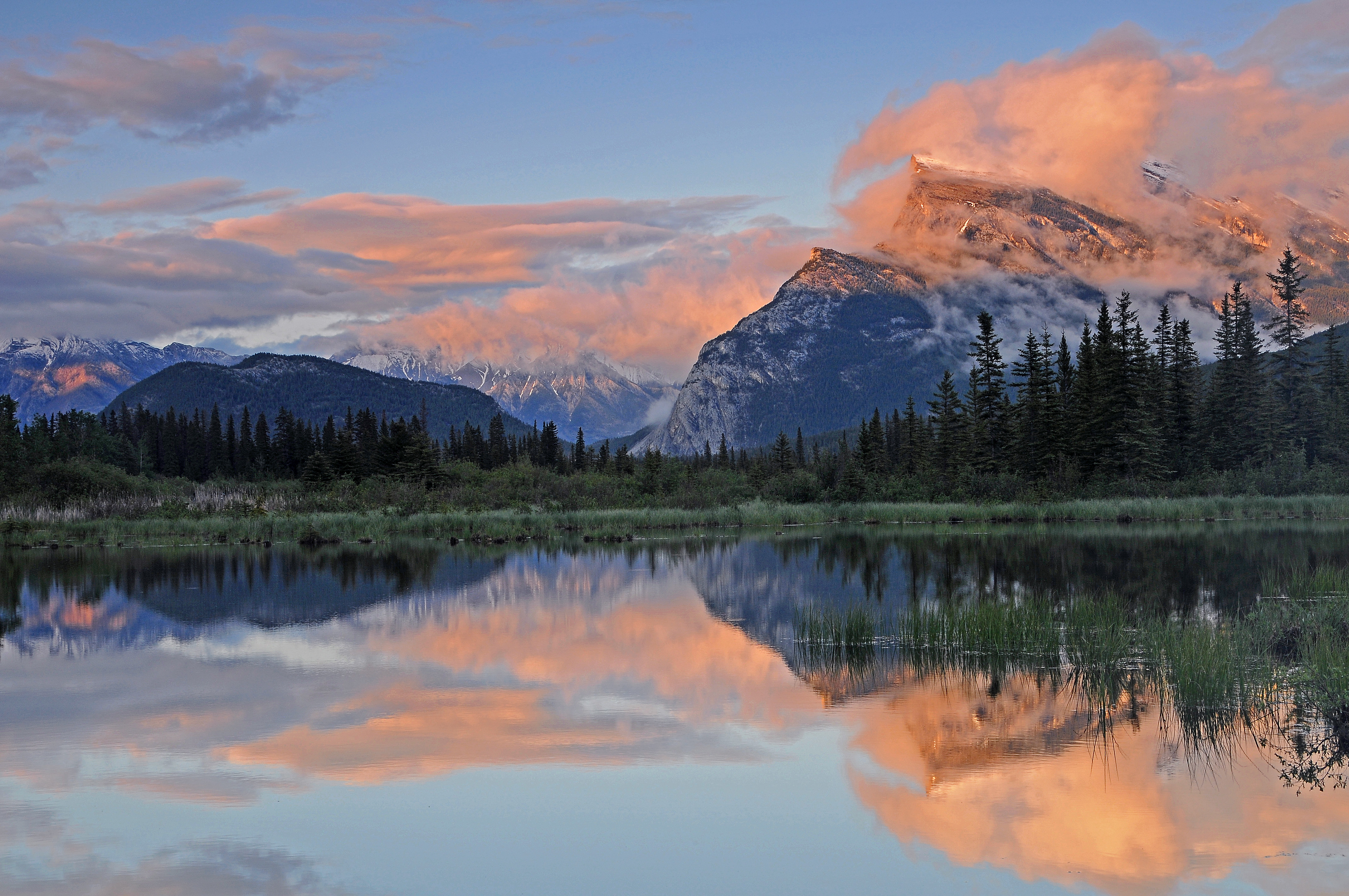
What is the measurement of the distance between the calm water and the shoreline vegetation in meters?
34.5

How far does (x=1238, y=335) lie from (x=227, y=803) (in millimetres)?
96904

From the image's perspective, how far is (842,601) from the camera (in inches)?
1113

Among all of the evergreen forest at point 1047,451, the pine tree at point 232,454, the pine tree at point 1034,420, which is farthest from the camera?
the pine tree at point 232,454

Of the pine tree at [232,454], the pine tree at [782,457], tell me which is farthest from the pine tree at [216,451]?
the pine tree at [782,457]

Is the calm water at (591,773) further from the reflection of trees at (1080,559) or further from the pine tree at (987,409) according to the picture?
the pine tree at (987,409)

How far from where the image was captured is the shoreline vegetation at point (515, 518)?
6131cm

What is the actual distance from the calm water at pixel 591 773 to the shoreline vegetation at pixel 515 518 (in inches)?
1358

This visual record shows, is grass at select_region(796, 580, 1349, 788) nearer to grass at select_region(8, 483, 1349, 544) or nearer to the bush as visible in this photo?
grass at select_region(8, 483, 1349, 544)

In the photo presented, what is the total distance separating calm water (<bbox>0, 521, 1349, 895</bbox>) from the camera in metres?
10.1

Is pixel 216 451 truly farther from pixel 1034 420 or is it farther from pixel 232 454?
pixel 1034 420

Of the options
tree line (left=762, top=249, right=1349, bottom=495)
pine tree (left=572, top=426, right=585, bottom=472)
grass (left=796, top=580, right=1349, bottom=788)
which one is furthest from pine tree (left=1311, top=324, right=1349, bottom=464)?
pine tree (left=572, top=426, right=585, bottom=472)

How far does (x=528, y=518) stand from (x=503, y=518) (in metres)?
1.69

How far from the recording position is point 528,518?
216 ft

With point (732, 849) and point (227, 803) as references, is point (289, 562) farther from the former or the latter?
point (732, 849)
